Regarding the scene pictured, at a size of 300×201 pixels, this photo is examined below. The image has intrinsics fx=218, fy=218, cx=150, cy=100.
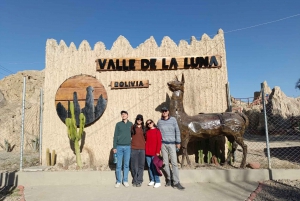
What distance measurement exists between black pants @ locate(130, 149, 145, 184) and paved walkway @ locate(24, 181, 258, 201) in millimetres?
197

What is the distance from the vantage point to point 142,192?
4523mm

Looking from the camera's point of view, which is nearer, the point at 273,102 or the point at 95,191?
the point at 95,191

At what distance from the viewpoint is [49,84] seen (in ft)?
22.4

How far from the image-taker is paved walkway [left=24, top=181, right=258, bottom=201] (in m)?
4.19

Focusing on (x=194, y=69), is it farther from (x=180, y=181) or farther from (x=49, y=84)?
(x=49, y=84)

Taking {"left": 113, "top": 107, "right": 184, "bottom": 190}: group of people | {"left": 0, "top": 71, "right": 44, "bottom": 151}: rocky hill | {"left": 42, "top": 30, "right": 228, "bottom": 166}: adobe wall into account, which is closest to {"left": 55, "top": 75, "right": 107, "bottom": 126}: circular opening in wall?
{"left": 42, "top": 30, "right": 228, "bottom": 166}: adobe wall

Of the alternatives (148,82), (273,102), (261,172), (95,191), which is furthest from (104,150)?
(273,102)

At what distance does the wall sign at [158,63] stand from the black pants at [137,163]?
2.81 m

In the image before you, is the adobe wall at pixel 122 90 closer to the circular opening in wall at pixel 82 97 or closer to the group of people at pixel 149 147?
the circular opening in wall at pixel 82 97

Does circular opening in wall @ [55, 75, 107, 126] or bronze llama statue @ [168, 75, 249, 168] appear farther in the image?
circular opening in wall @ [55, 75, 107, 126]

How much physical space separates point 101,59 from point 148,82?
1.64 meters

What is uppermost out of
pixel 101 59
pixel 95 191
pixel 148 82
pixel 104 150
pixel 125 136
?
pixel 101 59

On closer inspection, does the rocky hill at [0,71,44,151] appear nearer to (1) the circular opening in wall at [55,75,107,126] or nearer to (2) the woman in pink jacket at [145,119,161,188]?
(1) the circular opening in wall at [55,75,107,126]

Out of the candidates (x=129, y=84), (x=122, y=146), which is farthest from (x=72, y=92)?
(x=122, y=146)
